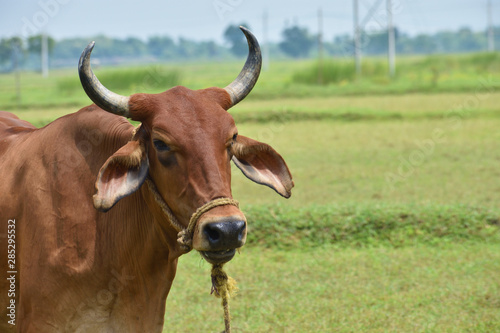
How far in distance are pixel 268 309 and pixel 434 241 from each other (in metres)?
2.29

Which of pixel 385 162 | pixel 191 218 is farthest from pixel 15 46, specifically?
pixel 191 218

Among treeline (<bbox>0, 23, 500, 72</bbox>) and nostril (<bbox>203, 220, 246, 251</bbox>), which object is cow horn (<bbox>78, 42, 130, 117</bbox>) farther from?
treeline (<bbox>0, 23, 500, 72</bbox>)

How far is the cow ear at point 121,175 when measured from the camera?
9.23 ft

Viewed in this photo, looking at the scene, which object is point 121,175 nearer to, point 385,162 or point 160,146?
point 160,146

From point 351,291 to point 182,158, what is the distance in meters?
3.03

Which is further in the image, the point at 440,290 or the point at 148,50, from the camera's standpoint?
the point at 148,50

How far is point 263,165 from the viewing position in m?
3.34

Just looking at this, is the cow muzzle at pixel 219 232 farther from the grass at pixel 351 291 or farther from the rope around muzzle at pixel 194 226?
the grass at pixel 351 291

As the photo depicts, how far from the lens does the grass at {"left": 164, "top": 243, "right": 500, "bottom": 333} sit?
4820 mm

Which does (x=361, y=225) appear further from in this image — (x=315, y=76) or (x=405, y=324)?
(x=315, y=76)

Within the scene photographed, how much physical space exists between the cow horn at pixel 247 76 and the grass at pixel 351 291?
1645mm

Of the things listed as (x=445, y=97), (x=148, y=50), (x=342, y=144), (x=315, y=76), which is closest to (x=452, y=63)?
(x=315, y=76)

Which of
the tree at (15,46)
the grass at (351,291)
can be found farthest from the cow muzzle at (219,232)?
the tree at (15,46)

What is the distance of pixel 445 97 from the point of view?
61.7ft
